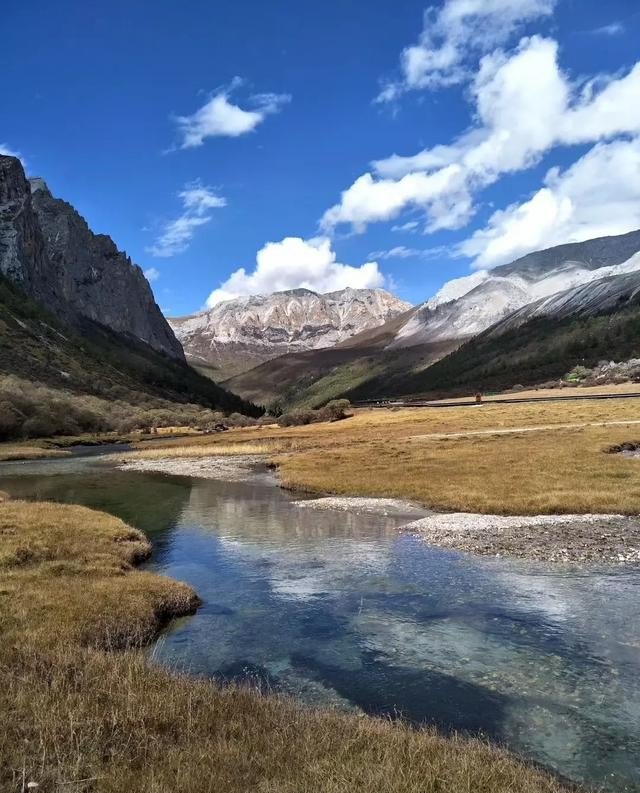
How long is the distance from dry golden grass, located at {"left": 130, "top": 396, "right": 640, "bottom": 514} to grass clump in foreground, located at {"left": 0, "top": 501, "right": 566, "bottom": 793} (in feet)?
95.1

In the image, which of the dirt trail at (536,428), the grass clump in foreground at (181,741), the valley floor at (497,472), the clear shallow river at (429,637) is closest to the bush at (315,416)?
the valley floor at (497,472)

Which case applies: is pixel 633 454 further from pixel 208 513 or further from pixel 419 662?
pixel 419 662

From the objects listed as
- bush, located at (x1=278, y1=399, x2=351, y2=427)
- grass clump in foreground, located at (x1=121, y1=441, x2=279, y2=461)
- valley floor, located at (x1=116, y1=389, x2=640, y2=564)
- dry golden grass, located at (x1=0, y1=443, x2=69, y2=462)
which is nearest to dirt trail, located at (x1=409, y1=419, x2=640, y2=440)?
valley floor, located at (x1=116, y1=389, x2=640, y2=564)

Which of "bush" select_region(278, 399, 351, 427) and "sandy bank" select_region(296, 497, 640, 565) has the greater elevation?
"bush" select_region(278, 399, 351, 427)

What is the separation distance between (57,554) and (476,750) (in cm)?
2129

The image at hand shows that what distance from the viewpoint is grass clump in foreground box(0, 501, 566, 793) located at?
8492 millimetres

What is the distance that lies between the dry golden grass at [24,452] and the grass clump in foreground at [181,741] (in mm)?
89597

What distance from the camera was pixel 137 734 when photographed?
10008mm

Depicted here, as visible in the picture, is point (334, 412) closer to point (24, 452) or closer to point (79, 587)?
point (24, 452)

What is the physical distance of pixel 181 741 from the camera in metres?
10.0

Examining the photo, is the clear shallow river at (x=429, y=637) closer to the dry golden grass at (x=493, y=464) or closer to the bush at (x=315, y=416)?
the dry golden grass at (x=493, y=464)

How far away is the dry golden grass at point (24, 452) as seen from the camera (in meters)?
96.8

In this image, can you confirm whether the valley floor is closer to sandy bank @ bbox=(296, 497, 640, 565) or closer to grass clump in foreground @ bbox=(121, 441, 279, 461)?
sandy bank @ bbox=(296, 497, 640, 565)

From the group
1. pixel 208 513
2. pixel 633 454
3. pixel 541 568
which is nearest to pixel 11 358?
pixel 208 513
